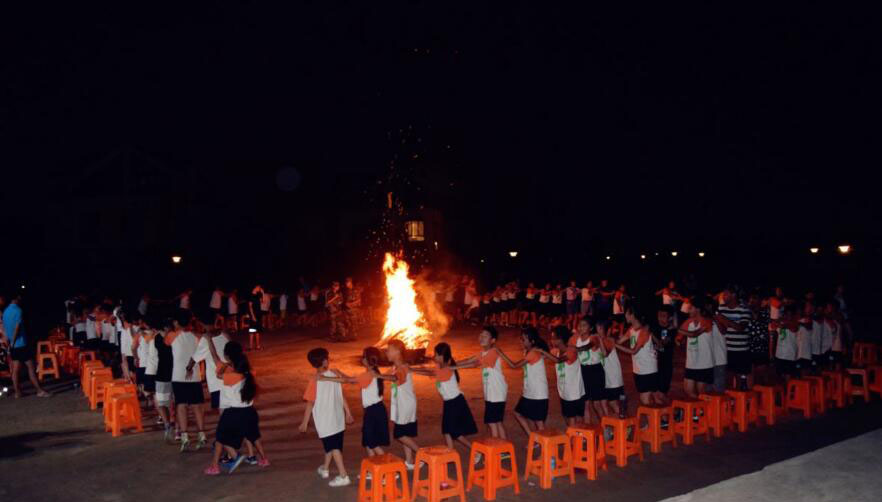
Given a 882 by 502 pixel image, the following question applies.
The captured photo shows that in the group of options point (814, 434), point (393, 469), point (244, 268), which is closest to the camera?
point (393, 469)

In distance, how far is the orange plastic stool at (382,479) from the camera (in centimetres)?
616

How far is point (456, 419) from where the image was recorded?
758 centimetres

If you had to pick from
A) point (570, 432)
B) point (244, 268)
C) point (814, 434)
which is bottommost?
point (814, 434)

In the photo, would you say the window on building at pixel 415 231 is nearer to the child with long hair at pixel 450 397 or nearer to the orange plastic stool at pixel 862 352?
the orange plastic stool at pixel 862 352

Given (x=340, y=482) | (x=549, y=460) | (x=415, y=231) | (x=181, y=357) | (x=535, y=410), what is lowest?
(x=340, y=482)

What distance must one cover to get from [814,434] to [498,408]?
487 cm

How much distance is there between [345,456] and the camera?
8.38 m

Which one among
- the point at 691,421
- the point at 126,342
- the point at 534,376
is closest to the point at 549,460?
the point at 534,376

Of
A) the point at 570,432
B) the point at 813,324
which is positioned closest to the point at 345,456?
the point at 570,432

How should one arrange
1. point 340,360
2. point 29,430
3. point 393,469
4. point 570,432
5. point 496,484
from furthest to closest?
point 340,360
point 29,430
point 570,432
point 496,484
point 393,469

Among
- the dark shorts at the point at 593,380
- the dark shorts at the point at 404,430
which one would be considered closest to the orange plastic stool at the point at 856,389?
the dark shorts at the point at 593,380

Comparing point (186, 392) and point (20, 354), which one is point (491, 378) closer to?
point (186, 392)

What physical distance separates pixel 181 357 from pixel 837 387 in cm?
1051

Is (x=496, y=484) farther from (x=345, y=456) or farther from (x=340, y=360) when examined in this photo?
(x=340, y=360)
